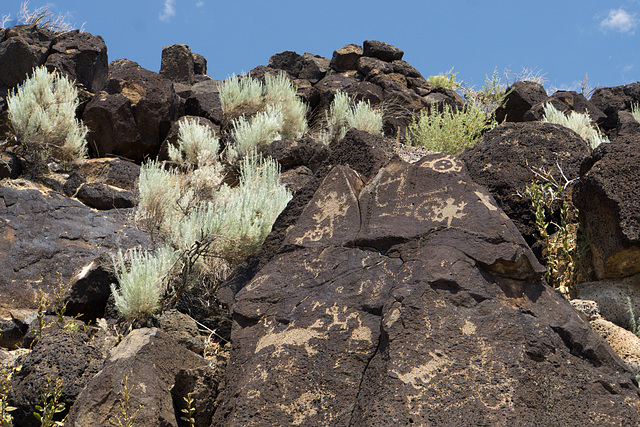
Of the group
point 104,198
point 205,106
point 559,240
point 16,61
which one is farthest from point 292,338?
point 16,61

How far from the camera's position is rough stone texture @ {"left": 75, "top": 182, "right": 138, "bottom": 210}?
7.18 m

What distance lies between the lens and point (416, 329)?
104 inches

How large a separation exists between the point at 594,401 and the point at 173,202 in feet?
16.9

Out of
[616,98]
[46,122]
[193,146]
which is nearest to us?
[46,122]

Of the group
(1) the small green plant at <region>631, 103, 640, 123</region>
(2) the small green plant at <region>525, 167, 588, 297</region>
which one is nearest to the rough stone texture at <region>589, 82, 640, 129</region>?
(1) the small green plant at <region>631, 103, 640, 123</region>

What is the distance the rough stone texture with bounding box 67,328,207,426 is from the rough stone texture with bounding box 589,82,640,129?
435 inches

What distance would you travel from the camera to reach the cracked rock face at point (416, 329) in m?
2.49

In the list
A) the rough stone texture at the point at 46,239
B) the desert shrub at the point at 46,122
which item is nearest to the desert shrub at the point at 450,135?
the rough stone texture at the point at 46,239

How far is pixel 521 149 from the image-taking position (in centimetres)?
528

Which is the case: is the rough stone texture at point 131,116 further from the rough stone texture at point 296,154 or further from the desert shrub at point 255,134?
the rough stone texture at point 296,154

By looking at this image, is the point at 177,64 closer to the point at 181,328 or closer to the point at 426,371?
the point at 181,328

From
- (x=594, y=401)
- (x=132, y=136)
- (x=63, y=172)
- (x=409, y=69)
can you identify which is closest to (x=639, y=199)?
(x=594, y=401)

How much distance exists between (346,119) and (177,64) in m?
6.88

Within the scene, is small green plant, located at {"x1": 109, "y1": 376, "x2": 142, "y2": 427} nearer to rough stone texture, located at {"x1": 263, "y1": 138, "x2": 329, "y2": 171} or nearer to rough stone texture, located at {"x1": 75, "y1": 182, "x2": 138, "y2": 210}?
rough stone texture, located at {"x1": 75, "y1": 182, "x2": 138, "y2": 210}
